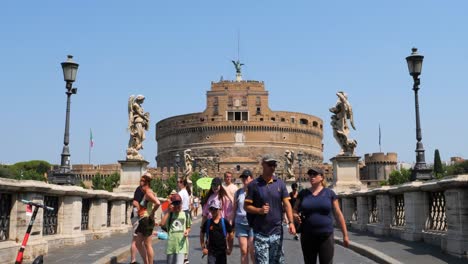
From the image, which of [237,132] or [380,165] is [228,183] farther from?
[380,165]

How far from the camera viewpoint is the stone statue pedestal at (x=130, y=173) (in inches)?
818

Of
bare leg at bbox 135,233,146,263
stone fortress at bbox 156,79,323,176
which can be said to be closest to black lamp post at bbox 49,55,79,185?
bare leg at bbox 135,233,146,263

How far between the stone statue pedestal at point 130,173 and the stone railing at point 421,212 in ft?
25.5

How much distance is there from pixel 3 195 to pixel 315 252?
16.2 ft

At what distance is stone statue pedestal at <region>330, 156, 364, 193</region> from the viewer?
2041 cm

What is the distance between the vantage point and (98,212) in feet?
47.5

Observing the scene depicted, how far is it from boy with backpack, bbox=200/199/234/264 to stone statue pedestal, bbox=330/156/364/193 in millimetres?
13757

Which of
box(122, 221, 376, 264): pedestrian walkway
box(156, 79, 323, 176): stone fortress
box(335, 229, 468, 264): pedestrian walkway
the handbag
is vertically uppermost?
box(156, 79, 323, 176): stone fortress

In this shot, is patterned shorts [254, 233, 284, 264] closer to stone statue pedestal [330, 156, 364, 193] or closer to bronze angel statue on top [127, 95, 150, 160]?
stone statue pedestal [330, 156, 364, 193]

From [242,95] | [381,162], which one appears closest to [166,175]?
[242,95]

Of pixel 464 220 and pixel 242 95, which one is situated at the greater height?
pixel 242 95

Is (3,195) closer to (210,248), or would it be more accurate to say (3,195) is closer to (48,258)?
(48,258)

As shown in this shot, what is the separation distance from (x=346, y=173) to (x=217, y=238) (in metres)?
14.3

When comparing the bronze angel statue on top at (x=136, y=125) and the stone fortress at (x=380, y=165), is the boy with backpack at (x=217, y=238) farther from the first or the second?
the stone fortress at (x=380, y=165)
